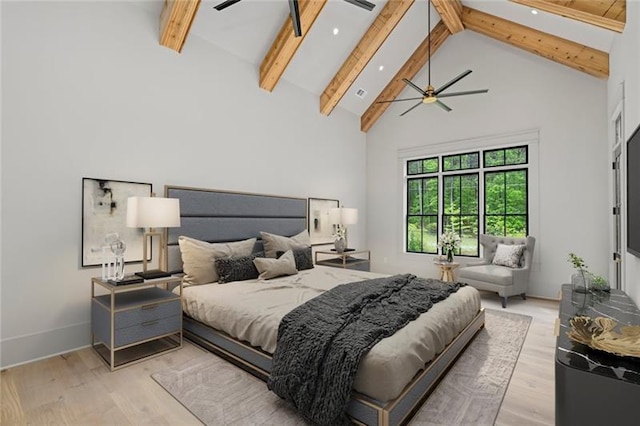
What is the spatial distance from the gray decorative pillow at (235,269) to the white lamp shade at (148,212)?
703 mm

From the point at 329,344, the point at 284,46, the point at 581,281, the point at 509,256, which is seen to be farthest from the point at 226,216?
the point at 509,256

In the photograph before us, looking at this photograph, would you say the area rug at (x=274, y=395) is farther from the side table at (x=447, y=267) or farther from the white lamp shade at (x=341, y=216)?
the white lamp shade at (x=341, y=216)

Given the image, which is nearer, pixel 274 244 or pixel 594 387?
pixel 594 387

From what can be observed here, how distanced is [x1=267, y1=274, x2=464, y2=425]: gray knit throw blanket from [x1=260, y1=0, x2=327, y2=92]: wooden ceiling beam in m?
3.36

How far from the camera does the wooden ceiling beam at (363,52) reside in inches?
187

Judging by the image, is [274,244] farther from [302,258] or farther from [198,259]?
[198,259]

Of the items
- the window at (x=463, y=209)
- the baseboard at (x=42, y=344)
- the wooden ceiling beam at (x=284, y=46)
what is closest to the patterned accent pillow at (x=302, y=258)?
the baseboard at (x=42, y=344)

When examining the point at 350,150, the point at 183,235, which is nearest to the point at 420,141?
the point at 350,150

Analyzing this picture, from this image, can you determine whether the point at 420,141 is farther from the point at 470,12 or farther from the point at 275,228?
the point at 275,228

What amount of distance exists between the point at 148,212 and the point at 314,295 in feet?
5.60

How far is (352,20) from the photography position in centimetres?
475

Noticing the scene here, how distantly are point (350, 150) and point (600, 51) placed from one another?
12.9 ft

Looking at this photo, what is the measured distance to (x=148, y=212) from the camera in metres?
2.92

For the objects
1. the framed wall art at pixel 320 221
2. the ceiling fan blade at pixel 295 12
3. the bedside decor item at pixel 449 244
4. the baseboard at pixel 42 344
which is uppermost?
the ceiling fan blade at pixel 295 12
